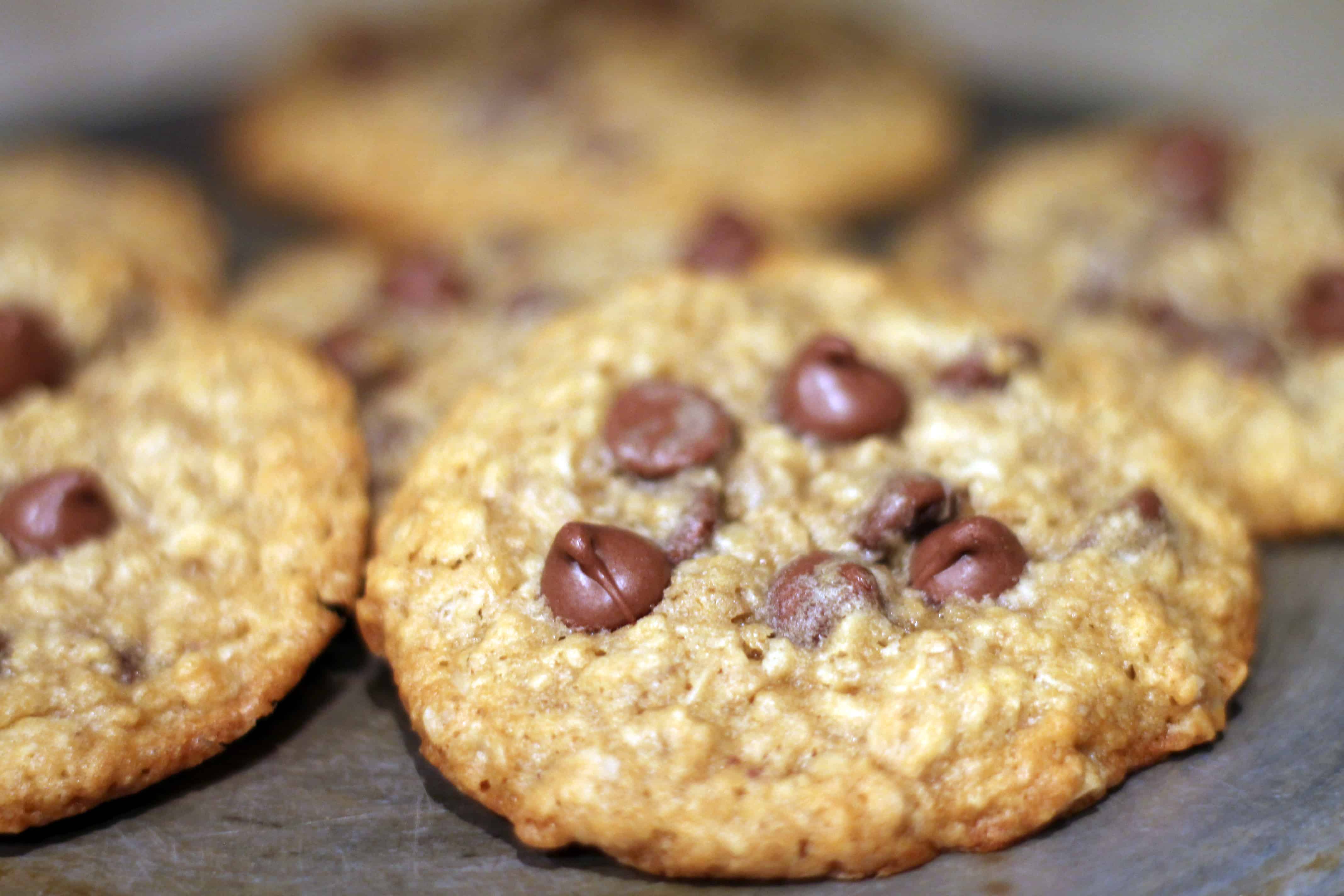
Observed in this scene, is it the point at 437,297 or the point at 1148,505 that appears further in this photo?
the point at 437,297

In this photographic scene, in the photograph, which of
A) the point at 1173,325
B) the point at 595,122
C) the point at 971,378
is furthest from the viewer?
the point at 595,122

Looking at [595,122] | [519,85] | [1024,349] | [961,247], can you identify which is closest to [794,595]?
[1024,349]

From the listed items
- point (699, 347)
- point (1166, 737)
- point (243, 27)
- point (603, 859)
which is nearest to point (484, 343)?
point (699, 347)

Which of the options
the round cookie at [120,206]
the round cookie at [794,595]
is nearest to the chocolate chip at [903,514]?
the round cookie at [794,595]

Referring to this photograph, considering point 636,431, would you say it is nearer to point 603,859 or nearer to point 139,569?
point 603,859

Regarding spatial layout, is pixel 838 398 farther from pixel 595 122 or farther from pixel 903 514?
pixel 595 122

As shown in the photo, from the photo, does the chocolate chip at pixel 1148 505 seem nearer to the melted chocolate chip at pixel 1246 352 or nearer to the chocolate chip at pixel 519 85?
the melted chocolate chip at pixel 1246 352
